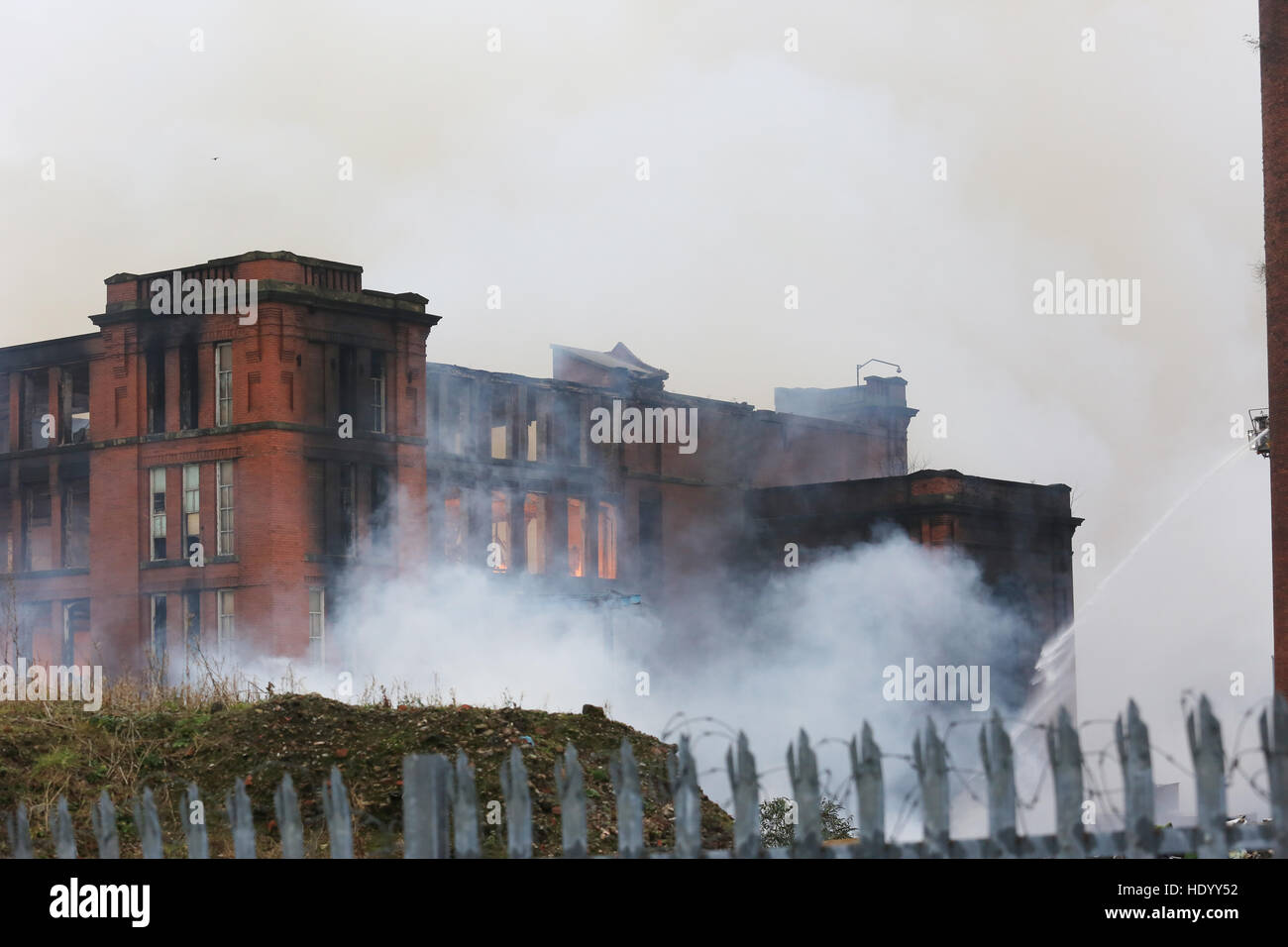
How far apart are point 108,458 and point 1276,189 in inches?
1160

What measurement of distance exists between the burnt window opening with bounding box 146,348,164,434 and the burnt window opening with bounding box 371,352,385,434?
209 inches

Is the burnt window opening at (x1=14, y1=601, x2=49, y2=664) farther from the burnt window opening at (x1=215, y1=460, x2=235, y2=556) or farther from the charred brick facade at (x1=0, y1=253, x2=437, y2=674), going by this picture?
the burnt window opening at (x1=215, y1=460, x2=235, y2=556)

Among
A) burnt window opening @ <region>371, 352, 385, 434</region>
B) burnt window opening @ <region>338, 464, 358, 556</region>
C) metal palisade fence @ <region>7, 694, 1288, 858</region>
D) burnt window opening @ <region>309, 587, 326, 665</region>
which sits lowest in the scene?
metal palisade fence @ <region>7, 694, 1288, 858</region>

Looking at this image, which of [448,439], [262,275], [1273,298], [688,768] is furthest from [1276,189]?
[448,439]

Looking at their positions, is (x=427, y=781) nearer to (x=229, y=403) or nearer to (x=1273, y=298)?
(x=1273, y=298)

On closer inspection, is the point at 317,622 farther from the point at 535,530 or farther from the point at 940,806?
the point at 940,806

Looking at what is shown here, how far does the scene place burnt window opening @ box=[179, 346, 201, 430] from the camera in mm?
41188

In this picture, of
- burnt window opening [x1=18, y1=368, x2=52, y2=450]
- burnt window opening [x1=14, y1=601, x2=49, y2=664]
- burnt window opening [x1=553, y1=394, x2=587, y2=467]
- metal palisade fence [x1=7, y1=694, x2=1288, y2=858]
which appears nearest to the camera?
metal palisade fence [x1=7, y1=694, x2=1288, y2=858]

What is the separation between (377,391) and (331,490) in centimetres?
297

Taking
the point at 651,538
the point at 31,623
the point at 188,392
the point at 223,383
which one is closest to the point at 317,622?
the point at 223,383

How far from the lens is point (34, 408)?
4603 cm

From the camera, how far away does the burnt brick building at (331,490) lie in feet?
131

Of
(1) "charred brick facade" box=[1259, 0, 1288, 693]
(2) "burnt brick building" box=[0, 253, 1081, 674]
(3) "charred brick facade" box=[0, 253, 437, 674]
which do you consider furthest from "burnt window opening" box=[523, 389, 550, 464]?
(1) "charred brick facade" box=[1259, 0, 1288, 693]

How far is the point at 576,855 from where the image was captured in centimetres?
664
